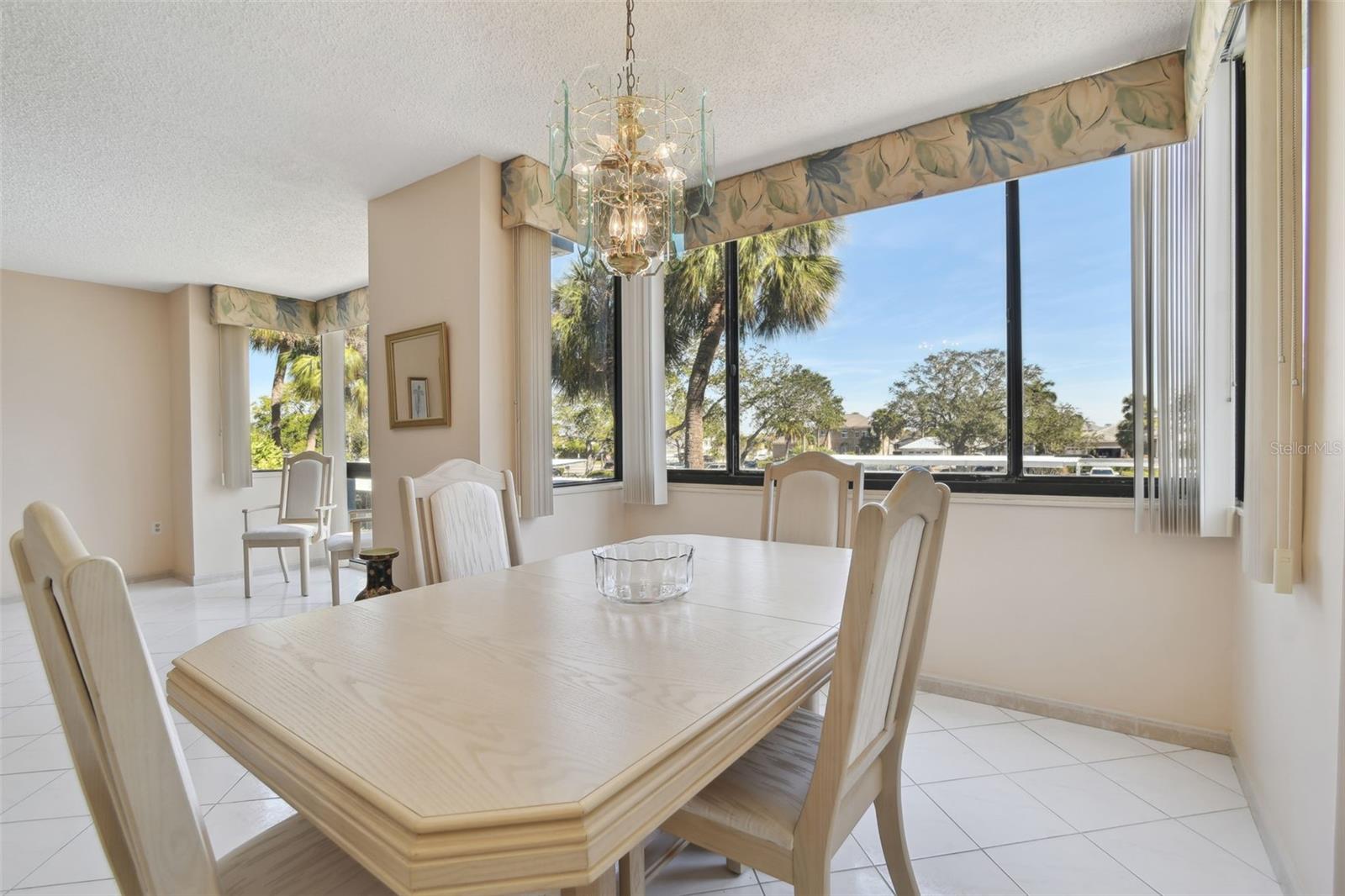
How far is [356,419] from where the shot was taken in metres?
5.61

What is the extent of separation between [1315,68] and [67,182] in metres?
4.64

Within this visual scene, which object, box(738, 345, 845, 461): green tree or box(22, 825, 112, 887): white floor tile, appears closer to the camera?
box(22, 825, 112, 887): white floor tile

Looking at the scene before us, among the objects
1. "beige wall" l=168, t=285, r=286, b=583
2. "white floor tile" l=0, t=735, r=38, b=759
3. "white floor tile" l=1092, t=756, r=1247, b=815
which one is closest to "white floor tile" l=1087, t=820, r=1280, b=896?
"white floor tile" l=1092, t=756, r=1247, b=815

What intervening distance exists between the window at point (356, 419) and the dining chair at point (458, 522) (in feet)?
13.0

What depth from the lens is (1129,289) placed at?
2.31m

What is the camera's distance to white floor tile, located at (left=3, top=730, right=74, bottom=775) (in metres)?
2.13

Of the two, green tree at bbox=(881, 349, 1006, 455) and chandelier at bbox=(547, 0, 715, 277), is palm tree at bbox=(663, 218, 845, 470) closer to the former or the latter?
green tree at bbox=(881, 349, 1006, 455)

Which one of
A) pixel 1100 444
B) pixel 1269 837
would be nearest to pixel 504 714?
pixel 1269 837

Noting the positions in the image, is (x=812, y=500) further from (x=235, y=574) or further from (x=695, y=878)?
(x=235, y=574)

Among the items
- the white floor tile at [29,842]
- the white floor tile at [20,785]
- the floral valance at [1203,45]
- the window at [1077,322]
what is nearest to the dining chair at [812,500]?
the window at [1077,322]

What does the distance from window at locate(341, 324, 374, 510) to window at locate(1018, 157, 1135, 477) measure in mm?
5088

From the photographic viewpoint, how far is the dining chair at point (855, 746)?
2.99 ft

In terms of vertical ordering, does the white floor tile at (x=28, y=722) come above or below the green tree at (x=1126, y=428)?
below

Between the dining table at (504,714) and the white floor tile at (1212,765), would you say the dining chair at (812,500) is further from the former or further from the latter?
the white floor tile at (1212,765)
